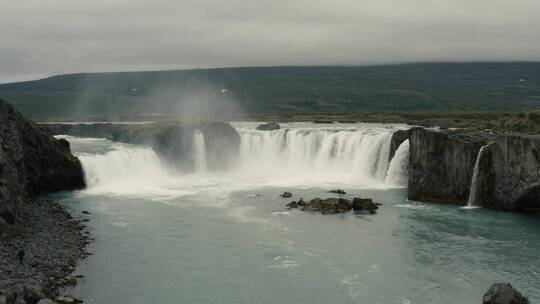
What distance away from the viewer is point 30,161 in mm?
36875

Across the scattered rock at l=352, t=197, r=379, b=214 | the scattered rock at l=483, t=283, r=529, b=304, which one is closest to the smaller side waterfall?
the scattered rock at l=352, t=197, r=379, b=214

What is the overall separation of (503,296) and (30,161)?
31.3m

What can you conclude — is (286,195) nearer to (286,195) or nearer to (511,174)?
(286,195)

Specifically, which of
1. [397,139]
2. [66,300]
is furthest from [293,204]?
[66,300]

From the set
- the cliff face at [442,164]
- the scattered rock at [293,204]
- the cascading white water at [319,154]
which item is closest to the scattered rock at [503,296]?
the cliff face at [442,164]

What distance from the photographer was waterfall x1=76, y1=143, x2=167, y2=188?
42.2m

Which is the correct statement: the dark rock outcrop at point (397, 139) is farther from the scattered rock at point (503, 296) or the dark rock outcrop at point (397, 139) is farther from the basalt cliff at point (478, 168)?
the scattered rock at point (503, 296)

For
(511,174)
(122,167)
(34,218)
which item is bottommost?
(34,218)

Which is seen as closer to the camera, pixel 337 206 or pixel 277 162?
pixel 337 206

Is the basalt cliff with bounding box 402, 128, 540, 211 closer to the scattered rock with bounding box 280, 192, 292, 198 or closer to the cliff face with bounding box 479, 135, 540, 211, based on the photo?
the cliff face with bounding box 479, 135, 540, 211

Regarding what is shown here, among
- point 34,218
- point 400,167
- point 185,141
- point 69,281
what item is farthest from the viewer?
point 185,141

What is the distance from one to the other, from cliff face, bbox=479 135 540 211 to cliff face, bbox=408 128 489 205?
115 centimetres

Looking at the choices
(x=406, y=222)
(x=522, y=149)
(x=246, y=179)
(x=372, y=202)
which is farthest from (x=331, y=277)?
(x=246, y=179)

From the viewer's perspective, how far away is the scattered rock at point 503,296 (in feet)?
58.9
